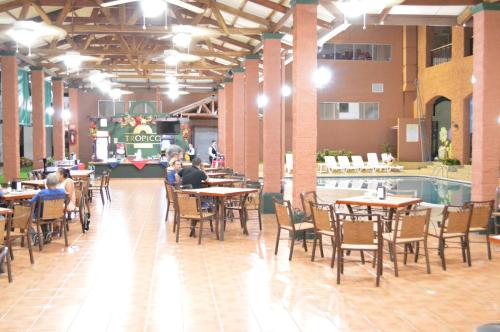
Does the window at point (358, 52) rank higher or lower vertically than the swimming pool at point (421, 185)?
higher

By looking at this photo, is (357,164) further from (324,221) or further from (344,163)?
(324,221)

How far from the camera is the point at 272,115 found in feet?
39.1

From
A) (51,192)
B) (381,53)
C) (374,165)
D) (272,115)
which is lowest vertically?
(374,165)

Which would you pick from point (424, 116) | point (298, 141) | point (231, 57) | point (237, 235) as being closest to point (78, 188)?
point (237, 235)

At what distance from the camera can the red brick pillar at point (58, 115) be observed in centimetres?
2077

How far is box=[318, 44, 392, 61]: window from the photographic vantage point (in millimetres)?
27516

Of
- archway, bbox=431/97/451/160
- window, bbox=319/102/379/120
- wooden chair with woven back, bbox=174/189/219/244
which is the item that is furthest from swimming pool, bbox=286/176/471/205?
wooden chair with woven back, bbox=174/189/219/244

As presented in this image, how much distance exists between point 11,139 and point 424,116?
18.5 metres

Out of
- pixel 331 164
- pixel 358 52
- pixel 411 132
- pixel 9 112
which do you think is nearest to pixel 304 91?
pixel 9 112

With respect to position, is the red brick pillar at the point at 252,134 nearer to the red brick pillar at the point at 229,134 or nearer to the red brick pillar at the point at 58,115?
the red brick pillar at the point at 229,134

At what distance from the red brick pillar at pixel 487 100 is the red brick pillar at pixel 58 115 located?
1563cm

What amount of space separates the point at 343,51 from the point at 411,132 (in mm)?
5056

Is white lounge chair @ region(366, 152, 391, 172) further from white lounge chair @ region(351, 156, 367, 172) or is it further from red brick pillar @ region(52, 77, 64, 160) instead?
red brick pillar @ region(52, 77, 64, 160)

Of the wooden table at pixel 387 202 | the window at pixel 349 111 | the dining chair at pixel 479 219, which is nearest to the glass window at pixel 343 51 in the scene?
the window at pixel 349 111
